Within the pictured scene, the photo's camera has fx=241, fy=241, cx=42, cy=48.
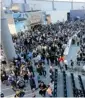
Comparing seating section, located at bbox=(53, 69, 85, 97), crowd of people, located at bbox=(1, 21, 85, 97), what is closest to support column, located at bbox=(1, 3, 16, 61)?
crowd of people, located at bbox=(1, 21, 85, 97)

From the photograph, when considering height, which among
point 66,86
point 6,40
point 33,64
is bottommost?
point 66,86

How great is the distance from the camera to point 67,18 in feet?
181

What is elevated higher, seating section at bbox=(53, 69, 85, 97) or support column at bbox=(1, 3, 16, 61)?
support column at bbox=(1, 3, 16, 61)

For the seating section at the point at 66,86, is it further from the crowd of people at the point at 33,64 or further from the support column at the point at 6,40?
the support column at the point at 6,40

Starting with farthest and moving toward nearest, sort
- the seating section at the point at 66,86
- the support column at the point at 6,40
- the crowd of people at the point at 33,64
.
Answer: the support column at the point at 6,40, the crowd of people at the point at 33,64, the seating section at the point at 66,86

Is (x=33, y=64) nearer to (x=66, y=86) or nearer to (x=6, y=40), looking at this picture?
(x=6, y=40)

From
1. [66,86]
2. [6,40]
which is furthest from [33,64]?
[66,86]

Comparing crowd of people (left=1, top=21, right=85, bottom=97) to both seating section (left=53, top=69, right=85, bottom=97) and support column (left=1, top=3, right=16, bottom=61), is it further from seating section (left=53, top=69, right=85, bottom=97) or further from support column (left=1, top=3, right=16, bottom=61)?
support column (left=1, top=3, right=16, bottom=61)

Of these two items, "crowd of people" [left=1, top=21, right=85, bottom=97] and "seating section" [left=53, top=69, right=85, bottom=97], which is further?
"crowd of people" [left=1, top=21, right=85, bottom=97]

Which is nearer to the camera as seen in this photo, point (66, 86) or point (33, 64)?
point (66, 86)

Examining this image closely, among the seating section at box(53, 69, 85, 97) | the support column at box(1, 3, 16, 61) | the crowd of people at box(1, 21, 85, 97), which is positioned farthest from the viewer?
the support column at box(1, 3, 16, 61)

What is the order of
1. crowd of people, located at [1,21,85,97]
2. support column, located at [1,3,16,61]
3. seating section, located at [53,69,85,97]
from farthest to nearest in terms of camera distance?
support column, located at [1,3,16,61], crowd of people, located at [1,21,85,97], seating section, located at [53,69,85,97]

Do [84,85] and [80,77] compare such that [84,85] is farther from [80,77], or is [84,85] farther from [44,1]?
[44,1]

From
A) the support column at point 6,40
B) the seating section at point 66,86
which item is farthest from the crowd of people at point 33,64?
the support column at point 6,40
